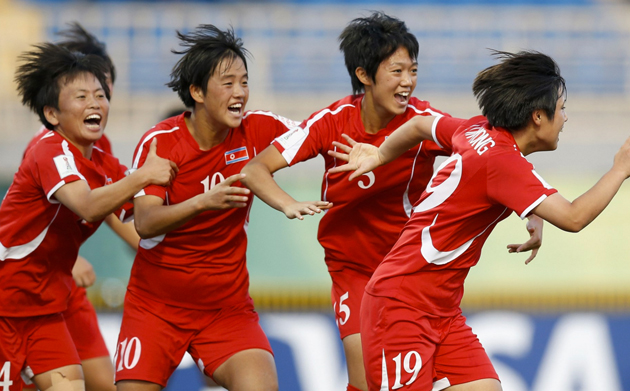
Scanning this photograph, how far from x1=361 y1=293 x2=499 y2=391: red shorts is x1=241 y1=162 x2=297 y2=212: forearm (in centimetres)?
65

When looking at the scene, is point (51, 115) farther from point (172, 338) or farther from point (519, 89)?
point (519, 89)

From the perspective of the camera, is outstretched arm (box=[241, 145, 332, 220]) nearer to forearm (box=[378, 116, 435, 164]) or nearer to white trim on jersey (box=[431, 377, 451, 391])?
forearm (box=[378, 116, 435, 164])

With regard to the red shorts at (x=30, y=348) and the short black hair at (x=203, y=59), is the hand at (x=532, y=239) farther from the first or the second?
the red shorts at (x=30, y=348)

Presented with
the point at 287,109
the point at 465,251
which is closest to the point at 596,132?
the point at 287,109

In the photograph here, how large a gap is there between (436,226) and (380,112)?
40.5 inches

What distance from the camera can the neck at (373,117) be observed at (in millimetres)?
4770

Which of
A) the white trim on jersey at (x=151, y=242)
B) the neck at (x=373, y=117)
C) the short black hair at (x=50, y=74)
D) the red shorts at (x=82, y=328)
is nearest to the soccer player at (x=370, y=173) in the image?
the neck at (x=373, y=117)

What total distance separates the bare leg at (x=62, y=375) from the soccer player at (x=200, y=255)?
0.35 metres

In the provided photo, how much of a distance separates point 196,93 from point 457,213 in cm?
160

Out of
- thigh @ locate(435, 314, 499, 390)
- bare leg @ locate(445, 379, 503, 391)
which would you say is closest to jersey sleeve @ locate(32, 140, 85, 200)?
thigh @ locate(435, 314, 499, 390)

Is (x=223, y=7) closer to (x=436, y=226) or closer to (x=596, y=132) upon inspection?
(x=596, y=132)

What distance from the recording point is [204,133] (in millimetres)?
4664

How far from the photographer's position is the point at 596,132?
10.1 metres

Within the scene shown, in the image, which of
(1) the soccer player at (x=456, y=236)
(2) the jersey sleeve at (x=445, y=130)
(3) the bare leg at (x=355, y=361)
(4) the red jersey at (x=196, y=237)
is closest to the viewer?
(1) the soccer player at (x=456, y=236)
